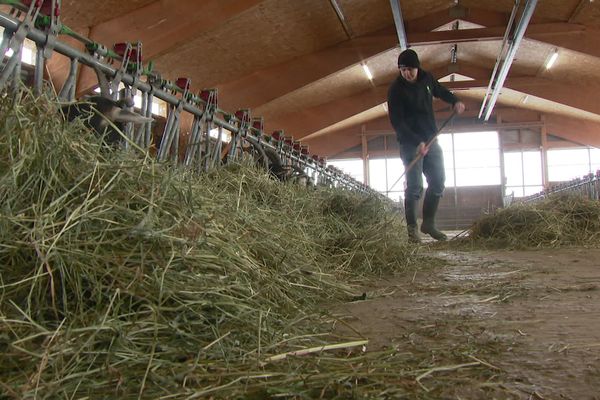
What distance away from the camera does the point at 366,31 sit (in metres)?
10.1

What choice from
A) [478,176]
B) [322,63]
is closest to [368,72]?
[322,63]

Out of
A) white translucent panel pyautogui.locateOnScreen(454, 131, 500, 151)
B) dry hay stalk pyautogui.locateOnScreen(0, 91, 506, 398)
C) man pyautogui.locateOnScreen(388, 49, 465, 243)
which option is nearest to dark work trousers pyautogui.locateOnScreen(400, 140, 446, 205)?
man pyautogui.locateOnScreen(388, 49, 465, 243)

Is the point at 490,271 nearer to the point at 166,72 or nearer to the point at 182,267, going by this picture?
the point at 182,267

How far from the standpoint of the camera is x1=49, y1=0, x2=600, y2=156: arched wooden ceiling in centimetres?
635

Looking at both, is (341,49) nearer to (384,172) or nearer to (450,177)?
(384,172)

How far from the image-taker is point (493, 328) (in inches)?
42.8

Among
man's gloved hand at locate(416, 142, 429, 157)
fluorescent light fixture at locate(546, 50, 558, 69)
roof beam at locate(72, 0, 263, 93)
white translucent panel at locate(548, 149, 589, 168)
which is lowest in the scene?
man's gloved hand at locate(416, 142, 429, 157)

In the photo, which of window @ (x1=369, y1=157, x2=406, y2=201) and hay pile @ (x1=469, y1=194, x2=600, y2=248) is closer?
hay pile @ (x1=469, y1=194, x2=600, y2=248)

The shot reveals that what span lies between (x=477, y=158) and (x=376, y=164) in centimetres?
399

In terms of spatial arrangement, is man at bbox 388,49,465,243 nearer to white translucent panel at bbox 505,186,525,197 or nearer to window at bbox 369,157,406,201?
window at bbox 369,157,406,201

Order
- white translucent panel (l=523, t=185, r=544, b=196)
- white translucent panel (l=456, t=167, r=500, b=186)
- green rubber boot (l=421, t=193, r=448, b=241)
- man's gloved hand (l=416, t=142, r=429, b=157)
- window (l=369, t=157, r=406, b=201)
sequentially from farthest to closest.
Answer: window (l=369, t=157, r=406, b=201) < white translucent panel (l=456, t=167, r=500, b=186) < white translucent panel (l=523, t=185, r=544, b=196) < green rubber boot (l=421, t=193, r=448, b=241) < man's gloved hand (l=416, t=142, r=429, b=157)

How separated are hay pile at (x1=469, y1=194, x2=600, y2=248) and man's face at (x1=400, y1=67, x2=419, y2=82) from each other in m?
1.28

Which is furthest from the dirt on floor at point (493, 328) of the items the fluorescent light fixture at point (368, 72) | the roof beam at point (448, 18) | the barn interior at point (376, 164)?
the fluorescent light fixture at point (368, 72)

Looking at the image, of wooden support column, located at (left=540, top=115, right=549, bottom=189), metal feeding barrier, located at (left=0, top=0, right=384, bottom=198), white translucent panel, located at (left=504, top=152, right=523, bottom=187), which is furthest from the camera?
white translucent panel, located at (left=504, top=152, right=523, bottom=187)
